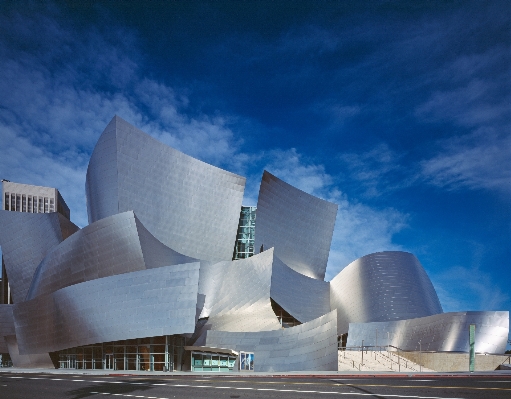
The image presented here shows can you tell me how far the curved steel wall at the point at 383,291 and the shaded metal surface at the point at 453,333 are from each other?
5.37 metres

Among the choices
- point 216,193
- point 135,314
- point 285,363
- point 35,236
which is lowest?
point 285,363

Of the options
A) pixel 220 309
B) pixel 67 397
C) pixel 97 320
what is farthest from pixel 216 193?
pixel 67 397

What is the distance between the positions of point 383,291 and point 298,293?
282 inches

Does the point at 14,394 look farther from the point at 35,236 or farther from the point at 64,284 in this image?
the point at 35,236

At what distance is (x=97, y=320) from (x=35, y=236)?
1695cm

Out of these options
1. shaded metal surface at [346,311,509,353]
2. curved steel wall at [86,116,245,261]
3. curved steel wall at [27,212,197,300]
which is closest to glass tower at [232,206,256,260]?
curved steel wall at [86,116,245,261]

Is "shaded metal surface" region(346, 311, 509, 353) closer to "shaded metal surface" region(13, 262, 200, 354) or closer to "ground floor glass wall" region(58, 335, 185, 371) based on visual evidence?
"ground floor glass wall" region(58, 335, 185, 371)

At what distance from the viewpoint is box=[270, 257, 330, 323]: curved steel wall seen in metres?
34.5

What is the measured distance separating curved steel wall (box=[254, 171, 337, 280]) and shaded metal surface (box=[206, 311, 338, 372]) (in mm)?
19787

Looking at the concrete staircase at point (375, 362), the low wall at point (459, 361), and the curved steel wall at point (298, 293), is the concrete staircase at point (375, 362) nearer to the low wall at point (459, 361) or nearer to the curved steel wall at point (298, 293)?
the low wall at point (459, 361)

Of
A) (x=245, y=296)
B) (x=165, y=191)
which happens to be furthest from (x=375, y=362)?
(x=165, y=191)

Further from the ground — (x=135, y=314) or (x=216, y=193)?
(x=216, y=193)

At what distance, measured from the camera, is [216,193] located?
1591 inches

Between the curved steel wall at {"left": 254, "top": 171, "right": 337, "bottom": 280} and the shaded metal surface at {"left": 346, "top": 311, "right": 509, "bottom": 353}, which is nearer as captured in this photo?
the shaded metal surface at {"left": 346, "top": 311, "right": 509, "bottom": 353}
